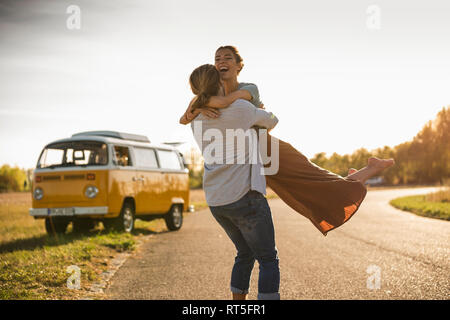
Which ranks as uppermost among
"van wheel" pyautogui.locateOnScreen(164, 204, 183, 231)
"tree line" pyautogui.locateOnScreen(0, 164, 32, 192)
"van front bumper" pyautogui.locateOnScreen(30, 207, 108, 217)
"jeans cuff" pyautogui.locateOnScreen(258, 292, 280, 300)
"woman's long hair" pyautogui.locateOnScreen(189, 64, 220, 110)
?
"woman's long hair" pyautogui.locateOnScreen(189, 64, 220, 110)

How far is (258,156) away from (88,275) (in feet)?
15.7

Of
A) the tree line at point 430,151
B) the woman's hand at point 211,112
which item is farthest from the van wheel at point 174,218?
the woman's hand at point 211,112

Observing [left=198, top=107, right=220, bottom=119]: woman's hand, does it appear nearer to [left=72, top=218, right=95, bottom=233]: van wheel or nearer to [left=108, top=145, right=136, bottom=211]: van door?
[left=108, top=145, right=136, bottom=211]: van door

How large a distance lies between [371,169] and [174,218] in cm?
1139

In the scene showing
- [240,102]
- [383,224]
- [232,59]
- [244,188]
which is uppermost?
[232,59]

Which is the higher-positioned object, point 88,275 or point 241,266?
point 241,266

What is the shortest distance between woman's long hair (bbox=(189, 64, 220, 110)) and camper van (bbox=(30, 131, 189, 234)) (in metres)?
8.62

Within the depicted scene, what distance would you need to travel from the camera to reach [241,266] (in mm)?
3602

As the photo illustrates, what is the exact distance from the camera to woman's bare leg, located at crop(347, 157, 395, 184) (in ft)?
12.0

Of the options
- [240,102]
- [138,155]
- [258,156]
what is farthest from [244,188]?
[138,155]

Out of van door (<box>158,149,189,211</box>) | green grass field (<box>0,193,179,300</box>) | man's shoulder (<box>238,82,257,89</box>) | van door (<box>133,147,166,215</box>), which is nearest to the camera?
man's shoulder (<box>238,82,257,89</box>)

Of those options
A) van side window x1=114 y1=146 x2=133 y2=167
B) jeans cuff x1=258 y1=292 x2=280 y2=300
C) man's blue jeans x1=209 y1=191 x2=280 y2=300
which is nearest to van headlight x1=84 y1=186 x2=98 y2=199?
van side window x1=114 y1=146 x2=133 y2=167

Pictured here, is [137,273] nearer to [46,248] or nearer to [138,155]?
[46,248]

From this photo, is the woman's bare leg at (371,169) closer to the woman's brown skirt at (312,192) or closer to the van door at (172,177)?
the woman's brown skirt at (312,192)
